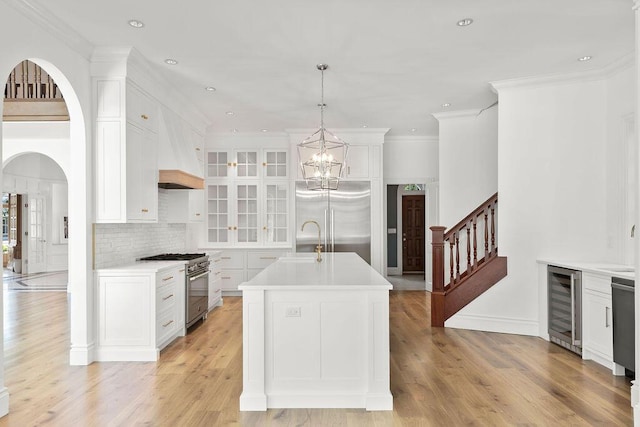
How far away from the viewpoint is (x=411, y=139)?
26.3ft

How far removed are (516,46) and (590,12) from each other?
0.69 metres

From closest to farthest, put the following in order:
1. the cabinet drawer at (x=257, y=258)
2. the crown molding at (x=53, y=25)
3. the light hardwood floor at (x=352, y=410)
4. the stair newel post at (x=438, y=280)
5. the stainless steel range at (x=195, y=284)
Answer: the light hardwood floor at (x=352, y=410), the crown molding at (x=53, y=25), the stainless steel range at (x=195, y=284), the stair newel post at (x=438, y=280), the cabinet drawer at (x=257, y=258)

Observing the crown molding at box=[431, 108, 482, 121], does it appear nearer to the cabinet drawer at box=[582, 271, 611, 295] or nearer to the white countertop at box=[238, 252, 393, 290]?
the cabinet drawer at box=[582, 271, 611, 295]

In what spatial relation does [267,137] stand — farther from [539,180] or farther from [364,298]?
[364,298]

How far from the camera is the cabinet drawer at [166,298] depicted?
4266 millimetres

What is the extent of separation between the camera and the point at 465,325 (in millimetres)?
5250

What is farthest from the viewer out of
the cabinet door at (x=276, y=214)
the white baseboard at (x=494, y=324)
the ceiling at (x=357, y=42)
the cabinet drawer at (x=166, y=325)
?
the cabinet door at (x=276, y=214)

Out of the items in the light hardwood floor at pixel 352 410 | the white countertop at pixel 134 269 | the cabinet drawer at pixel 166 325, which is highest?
the white countertop at pixel 134 269

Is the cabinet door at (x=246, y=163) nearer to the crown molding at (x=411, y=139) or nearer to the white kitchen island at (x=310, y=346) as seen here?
the crown molding at (x=411, y=139)

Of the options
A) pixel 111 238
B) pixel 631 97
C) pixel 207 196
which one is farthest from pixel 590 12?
pixel 207 196

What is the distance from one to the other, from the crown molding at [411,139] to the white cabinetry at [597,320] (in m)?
4.36

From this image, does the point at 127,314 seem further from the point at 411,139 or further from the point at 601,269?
the point at 411,139

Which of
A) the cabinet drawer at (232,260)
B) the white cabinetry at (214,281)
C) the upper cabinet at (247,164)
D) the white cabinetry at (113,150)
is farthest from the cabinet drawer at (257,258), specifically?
the white cabinetry at (113,150)

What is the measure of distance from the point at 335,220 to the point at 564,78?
3900 mm
